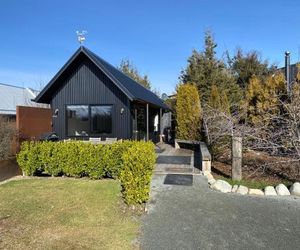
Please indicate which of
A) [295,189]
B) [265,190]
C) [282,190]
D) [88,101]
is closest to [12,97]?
[88,101]

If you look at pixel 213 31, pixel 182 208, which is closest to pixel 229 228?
pixel 182 208

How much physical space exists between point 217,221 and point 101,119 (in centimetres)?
961

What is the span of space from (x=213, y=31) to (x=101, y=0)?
578 inches

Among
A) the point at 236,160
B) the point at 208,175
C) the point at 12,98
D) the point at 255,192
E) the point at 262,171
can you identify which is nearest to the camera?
the point at 255,192

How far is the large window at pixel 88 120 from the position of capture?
14641 mm

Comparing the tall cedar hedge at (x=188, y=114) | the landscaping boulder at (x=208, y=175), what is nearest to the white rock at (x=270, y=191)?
the landscaping boulder at (x=208, y=175)

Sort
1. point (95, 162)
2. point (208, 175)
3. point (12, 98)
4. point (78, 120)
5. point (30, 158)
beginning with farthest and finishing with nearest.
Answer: point (12, 98), point (78, 120), point (30, 158), point (208, 175), point (95, 162)

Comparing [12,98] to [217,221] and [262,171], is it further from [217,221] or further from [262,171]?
[217,221]

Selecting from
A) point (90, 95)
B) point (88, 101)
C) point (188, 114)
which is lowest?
point (188, 114)

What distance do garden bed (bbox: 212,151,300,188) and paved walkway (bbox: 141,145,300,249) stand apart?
65.4 inches

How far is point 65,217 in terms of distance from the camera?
609 cm

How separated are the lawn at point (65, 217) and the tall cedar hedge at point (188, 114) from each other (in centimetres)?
865

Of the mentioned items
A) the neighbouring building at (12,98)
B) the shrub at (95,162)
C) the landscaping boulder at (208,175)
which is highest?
the neighbouring building at (12,98)

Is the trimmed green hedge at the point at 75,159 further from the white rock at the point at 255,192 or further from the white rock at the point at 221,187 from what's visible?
the white rock at the point at 255,192
